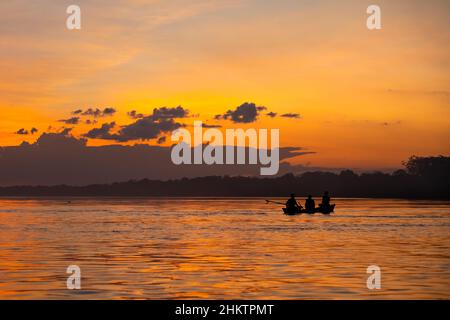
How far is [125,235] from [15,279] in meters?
33.6

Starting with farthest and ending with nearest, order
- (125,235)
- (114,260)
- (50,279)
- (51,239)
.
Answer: (125,235) < (51,239) < (114,260) < (50,279)

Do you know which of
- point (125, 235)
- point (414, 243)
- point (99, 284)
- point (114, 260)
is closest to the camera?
point (99, 284)

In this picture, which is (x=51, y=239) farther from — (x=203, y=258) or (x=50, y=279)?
(x=50, y=279)

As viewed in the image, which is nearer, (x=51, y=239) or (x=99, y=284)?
(x=99, y=284)

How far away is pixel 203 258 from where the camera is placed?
42562mm

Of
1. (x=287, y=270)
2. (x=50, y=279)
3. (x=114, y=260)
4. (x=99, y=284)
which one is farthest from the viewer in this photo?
(x=114, y=260)

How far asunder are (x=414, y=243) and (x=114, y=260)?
26.1m

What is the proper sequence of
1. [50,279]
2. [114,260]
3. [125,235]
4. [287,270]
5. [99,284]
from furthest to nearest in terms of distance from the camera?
[125,235] < [114,260] < [287,270] < [50,279] < [99,284]
